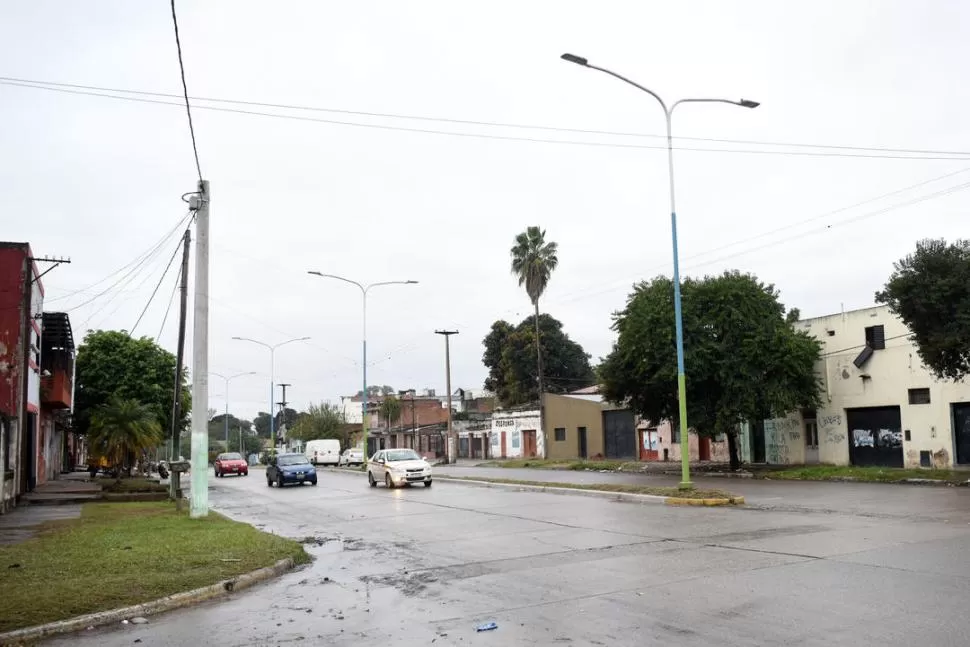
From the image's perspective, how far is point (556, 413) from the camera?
Answer: 6281 cm

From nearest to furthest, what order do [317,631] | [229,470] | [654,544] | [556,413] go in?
[317,631], [654,544], [229,470], [556,413]

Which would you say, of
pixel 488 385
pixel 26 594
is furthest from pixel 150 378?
pixel 488 385

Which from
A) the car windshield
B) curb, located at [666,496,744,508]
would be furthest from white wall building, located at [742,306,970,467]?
the car windshield

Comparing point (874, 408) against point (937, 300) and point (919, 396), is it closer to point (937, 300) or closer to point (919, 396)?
point (919, 396)

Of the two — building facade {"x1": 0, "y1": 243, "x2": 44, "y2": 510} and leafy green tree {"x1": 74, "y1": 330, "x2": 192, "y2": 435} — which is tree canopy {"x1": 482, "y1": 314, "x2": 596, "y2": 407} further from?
building facade {"x1": 0, "y1": 243, "x2": 44, "y2": 510}

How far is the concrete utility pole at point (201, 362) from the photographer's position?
19.6 meters

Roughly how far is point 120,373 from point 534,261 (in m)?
28.7

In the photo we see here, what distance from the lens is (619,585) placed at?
31.7 feet

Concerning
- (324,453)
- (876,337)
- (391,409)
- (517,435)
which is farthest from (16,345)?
(391,409)

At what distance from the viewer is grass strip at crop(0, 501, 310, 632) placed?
29.8 feet

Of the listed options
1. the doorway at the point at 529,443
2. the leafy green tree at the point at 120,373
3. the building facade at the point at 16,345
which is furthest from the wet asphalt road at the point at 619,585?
the doorway at the point at 529,443

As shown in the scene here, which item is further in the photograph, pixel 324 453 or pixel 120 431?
pixel 324 453

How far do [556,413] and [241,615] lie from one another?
179 ft

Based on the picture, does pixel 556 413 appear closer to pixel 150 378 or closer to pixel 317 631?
pixel 150 378
